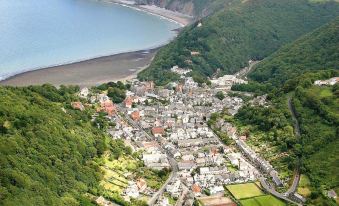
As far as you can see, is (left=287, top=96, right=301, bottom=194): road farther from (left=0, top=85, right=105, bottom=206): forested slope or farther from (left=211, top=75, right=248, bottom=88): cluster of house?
(left=211, top=75, right=248, bottom=88): cluster of house

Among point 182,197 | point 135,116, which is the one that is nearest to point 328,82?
point 135,116

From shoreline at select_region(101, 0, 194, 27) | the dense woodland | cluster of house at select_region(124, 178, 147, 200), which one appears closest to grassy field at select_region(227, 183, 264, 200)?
the dense woodland

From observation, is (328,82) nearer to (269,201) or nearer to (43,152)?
(269,201)

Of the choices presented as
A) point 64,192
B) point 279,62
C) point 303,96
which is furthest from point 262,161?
point 279,62

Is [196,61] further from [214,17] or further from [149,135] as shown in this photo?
[149,135]

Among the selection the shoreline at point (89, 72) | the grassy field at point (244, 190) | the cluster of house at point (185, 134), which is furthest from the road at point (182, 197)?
the shoreline at point (89, 72)

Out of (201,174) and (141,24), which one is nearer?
(201,174)

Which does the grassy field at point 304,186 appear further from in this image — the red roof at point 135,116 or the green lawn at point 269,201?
the red roof at point 135,116
